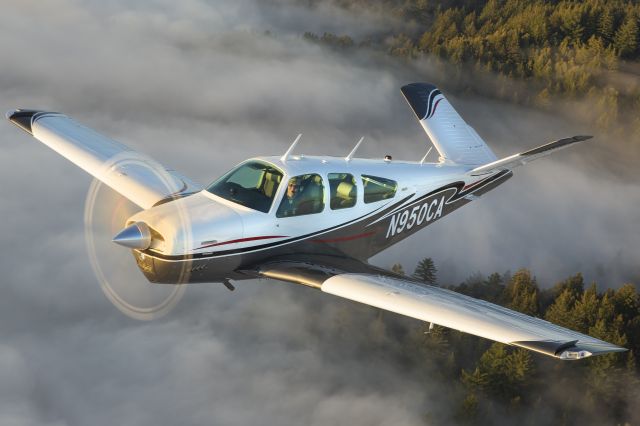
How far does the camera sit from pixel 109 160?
2031 cm

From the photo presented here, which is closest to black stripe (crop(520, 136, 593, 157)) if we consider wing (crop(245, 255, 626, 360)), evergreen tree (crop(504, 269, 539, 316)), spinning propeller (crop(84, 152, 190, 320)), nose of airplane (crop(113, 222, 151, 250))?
wing (crop(245, 255, 626, 360))

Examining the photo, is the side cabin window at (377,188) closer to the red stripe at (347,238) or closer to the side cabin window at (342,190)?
the side cabin window at (342,190)

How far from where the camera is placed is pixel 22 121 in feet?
73.4

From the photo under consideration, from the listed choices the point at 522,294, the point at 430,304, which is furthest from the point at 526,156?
the point at 522,294

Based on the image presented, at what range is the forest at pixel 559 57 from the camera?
78.2 metres

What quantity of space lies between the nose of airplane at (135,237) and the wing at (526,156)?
10.2m

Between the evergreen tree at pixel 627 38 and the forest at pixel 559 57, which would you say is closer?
the evergreen tree at pixel 627 38

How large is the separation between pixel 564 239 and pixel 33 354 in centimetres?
4623

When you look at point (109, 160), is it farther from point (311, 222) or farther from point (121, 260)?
point (311, 222)

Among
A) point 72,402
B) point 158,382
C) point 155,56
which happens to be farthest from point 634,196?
point 155,56

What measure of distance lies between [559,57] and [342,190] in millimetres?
68708

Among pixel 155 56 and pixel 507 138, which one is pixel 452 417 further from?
pixel 155 56

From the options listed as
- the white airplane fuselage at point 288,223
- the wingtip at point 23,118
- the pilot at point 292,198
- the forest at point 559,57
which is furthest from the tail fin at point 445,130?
the forest at point 559,57

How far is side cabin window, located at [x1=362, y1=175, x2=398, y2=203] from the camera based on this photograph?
706 inches
